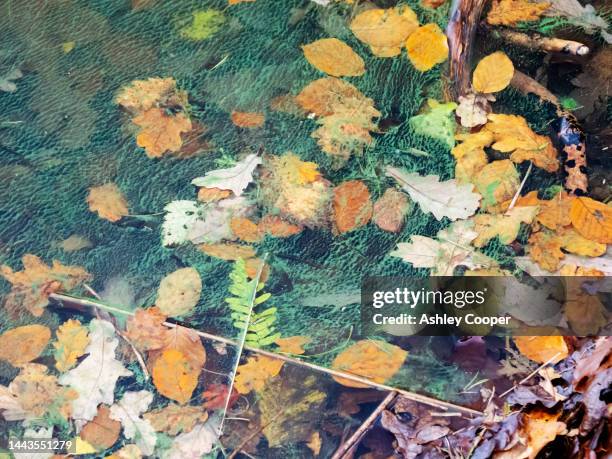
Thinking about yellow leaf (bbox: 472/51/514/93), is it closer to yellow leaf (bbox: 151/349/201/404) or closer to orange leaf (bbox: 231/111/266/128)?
orange leaf (bbox: 231/111/266/128)

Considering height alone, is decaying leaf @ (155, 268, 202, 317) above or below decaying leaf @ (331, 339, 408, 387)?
above

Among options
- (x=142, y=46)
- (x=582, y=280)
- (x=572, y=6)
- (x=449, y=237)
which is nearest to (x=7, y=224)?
(x=142, y=46)

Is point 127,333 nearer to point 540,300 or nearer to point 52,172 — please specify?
point 52,172

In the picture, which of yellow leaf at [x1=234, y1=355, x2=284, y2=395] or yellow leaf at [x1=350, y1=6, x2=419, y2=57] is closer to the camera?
yellow leaf at [x1=234, y1=355, x2=284, y2=395]

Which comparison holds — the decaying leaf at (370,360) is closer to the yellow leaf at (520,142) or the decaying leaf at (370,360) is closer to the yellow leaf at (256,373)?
the yellow leaf at (256,373)

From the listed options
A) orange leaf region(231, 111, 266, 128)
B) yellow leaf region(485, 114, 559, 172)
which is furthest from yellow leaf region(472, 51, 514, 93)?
orange leaf region(231, 111, 266, 128)

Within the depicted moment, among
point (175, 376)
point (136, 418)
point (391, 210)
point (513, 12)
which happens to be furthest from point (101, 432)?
point (513, 12)

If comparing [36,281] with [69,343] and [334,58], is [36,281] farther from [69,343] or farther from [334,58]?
[334,58]

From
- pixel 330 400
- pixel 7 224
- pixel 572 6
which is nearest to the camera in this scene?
pixel 330 400

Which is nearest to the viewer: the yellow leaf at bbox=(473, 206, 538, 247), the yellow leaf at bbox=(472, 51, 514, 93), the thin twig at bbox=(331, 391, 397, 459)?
the thin twig at bbox=(331, 391, 397, 459)
